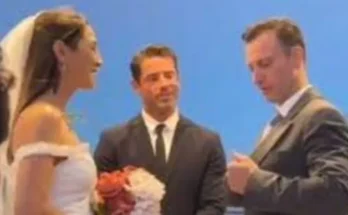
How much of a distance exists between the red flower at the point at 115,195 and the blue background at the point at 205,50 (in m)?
1.15

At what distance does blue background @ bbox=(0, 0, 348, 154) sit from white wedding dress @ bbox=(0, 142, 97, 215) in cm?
134

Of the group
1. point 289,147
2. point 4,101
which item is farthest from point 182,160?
point 4,101

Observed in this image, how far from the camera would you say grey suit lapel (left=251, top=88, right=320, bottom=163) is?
229cm

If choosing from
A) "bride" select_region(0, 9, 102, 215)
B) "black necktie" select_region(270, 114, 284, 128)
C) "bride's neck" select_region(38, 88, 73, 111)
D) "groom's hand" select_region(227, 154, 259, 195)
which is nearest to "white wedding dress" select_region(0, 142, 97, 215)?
"bride" select_region(0, 9, 102, 215)

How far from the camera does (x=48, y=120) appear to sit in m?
2.12

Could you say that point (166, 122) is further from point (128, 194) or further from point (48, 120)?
point (48, 120)

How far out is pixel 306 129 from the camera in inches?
87.8

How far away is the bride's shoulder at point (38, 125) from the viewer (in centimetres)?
210

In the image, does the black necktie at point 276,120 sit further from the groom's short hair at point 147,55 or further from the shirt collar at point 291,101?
the groom's short hair at point 147,55

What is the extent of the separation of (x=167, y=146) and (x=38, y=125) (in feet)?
3.46

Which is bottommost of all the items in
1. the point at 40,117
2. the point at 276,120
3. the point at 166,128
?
the point at 166,128

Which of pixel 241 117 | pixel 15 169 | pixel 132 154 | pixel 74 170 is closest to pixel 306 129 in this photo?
pixel 74 170

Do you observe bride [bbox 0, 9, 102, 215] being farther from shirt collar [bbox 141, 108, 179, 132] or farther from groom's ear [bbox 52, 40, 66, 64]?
shirt collar [bbox 141, 108, 179, 132]

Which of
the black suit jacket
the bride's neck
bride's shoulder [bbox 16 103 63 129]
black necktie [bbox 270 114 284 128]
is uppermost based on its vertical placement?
the bride's neck
